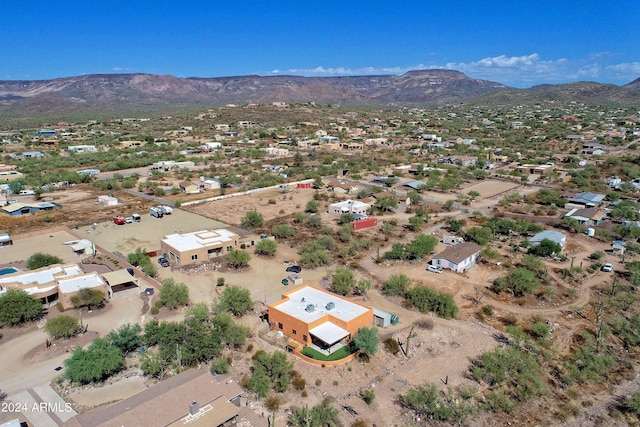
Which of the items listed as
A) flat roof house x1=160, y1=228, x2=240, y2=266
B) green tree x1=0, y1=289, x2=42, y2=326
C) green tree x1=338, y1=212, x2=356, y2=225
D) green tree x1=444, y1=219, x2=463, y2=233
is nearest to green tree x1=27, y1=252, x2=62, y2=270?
green tree x1=0, y1=289, x2=42, y2=326

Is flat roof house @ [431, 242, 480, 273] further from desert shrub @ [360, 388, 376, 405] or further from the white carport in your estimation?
the white carport

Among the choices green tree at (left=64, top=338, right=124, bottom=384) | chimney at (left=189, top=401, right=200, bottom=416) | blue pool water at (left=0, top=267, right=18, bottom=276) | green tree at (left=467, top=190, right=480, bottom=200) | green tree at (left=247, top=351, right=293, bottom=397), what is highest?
chimney at (left=189, top=401, right=200, bottom=416)

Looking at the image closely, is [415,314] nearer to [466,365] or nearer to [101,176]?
[466,365]

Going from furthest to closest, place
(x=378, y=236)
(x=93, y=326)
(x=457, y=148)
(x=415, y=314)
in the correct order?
1. (x=457, y=148)
2. (x=378, y=236)
3. (x=415, y=314)
4. (x=93, y=326)

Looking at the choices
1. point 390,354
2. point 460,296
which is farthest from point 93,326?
point 460,296

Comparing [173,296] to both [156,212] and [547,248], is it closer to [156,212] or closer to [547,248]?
[156,212]

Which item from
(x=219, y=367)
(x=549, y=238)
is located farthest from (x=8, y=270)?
(x=549, y=238)
